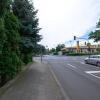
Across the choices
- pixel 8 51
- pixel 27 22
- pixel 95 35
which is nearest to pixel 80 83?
pixel 8 51

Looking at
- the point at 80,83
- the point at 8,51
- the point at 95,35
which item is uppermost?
the point at 95,35

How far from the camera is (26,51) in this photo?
28734 millimetres

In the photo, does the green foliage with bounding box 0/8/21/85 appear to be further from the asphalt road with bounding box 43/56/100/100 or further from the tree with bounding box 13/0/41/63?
the tree with bounding box 13/0/41/63

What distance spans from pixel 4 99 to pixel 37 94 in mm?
1806

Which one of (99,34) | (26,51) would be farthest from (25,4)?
(99,34)

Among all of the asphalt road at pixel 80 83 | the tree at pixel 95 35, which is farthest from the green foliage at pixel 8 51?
the tree at pixel 95 35

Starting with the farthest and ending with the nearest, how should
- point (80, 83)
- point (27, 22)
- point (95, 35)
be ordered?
point (95, 35), point (27, 22), point (80, 83)

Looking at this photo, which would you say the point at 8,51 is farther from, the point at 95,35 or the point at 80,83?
the point at 95,35

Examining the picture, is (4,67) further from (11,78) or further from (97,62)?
(97,62)

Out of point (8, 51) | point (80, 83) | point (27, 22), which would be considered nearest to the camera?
point (8, 51)

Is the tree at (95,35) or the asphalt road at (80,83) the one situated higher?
the tree at (95,35)

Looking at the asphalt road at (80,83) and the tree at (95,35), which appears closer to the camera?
the asphalt road at (80,83)

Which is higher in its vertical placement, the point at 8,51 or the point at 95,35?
the point at 95,35

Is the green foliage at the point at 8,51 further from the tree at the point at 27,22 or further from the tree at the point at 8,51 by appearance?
the tree at the point at 27,22
